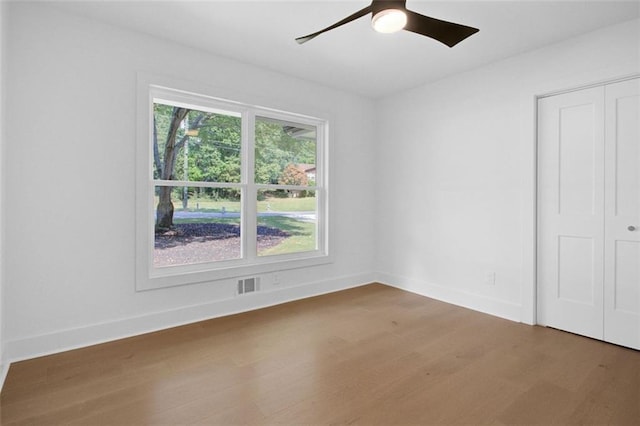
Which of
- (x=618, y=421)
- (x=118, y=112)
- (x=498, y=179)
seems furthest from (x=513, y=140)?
(x=118, y=112)

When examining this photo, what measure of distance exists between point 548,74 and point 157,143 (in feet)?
12.5

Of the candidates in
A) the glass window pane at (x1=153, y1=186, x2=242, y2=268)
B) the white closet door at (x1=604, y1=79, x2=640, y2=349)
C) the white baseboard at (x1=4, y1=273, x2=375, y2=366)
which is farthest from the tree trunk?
the white closet door at (x1=604, y1=79, x2=640, y2=349)

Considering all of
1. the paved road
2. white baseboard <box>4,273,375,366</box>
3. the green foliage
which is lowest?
white baseboard <box>4,273,375,366</box>

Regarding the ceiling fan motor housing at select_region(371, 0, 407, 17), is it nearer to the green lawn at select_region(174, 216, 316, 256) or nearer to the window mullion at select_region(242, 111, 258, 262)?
the window mullion at select_region(242, 111, 258, 262)

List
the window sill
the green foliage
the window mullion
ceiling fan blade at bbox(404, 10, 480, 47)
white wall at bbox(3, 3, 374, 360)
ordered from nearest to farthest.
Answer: ceiling fan blade at bbox(404, 10, 480, 47)
white wall at bbox(3, 3, 374, 360)
the window sill
the window mullion
the green foliage

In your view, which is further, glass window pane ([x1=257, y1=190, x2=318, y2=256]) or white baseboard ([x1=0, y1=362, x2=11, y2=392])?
glass window pane ([x1=257, y1=190, x2=318, y2=256])

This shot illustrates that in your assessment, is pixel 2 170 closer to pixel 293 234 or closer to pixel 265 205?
pixel 265 205

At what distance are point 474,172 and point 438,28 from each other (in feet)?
6.54

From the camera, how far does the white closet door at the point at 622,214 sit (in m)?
2.71

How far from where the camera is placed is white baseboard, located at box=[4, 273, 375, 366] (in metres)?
2.51

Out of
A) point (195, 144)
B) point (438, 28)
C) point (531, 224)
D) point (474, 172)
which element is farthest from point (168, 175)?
point (531, 224)

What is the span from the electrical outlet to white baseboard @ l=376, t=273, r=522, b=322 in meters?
0.17

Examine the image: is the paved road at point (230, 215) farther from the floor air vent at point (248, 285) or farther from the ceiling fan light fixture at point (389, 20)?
the ceiling fan light fixture at point (389, 20)

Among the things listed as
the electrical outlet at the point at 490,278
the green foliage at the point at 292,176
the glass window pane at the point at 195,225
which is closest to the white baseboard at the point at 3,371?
the glass window pane at the point at 195,225
